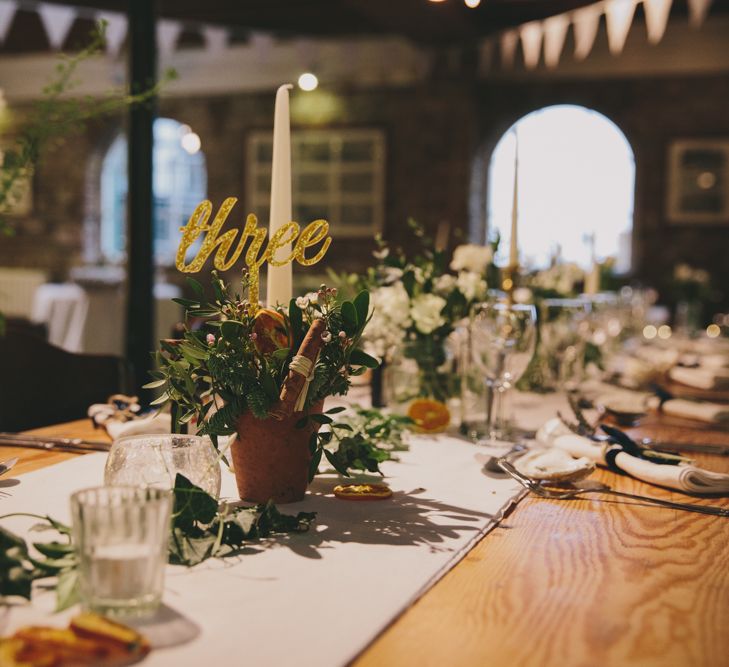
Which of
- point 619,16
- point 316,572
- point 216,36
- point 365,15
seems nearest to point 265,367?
point 316,572

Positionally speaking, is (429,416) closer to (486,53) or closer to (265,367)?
(265,367)

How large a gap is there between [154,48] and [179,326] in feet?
6.66

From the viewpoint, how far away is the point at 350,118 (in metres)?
8.73

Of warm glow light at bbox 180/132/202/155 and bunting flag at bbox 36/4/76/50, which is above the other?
bunting flag at bbox 36/4/76/50

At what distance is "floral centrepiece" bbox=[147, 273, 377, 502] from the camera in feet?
3.34

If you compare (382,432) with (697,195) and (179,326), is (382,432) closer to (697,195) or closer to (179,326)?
(179,326)

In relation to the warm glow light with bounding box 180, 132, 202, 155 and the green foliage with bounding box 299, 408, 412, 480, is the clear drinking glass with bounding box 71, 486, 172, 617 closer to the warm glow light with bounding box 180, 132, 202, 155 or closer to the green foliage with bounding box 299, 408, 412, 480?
the green foliage with bounding box 299, 408, 412, 480

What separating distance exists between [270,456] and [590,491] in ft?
1.53

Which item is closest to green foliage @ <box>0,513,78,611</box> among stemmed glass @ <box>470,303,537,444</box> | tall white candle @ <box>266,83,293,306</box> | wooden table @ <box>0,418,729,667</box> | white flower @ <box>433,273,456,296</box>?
wooden table @ <box>0,418,729,667</box>

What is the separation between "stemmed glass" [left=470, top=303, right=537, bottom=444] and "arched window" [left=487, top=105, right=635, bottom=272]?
709 cm

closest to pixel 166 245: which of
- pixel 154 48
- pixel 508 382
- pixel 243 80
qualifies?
pixel 243 80

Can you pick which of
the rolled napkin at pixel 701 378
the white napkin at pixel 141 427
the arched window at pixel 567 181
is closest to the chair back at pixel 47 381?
the white napkin at pixel 141 427

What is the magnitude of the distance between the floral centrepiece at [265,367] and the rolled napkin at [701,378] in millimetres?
1867

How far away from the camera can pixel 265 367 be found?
1.03 metres
